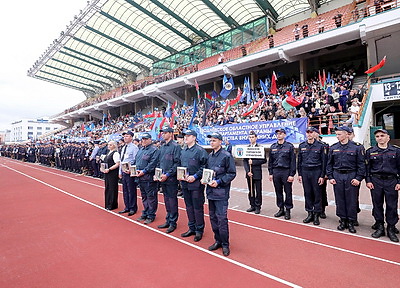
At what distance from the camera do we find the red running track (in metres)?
2.89

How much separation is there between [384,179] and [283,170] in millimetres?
→ 1767

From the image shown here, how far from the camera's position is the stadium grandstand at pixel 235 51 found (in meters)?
13.4

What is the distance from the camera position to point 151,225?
4973 millimetres

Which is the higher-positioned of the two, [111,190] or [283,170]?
[283,170]

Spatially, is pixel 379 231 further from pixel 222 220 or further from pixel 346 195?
pixel 222 220

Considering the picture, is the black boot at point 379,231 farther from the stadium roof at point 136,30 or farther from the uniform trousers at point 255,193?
the stadium roof at point 136,30

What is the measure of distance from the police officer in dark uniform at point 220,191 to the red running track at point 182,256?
23 centimetres

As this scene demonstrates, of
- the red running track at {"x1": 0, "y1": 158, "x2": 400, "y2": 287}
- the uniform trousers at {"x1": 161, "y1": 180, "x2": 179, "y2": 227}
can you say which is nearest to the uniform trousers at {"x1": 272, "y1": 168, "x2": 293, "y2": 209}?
the red running track at {"x1": 0, "y1": 158, "x2": 400, "y2": 287}

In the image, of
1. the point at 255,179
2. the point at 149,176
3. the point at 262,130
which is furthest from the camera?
the point at 262,130

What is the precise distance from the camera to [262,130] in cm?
1156

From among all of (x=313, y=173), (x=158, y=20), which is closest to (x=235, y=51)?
(x=158, y=20)

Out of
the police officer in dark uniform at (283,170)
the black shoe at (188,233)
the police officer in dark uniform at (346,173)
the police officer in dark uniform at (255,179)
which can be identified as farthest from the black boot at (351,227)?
the black shoe at (188,233)

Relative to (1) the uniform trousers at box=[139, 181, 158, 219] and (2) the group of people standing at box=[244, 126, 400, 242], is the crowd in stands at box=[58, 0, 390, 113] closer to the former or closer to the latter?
(2) the group of people standing at box=[244, 126, 400, 242]

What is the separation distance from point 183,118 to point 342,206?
16.8 m
